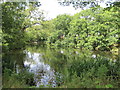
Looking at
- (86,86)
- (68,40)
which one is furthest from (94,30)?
(86,86)

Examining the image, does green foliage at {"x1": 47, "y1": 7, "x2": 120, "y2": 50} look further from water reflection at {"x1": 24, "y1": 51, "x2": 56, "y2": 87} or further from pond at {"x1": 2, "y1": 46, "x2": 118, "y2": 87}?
water reflection at {"x1": 24, "y1": 51, "x2": 56, "y2": 87}

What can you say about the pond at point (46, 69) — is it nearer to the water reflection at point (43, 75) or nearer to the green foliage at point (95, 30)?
the water reflection at point (43, 75)

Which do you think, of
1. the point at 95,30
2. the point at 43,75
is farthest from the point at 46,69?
the point at 95,30

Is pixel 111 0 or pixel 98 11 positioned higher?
pixel 98 11

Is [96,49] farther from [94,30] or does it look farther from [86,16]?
[86,16]

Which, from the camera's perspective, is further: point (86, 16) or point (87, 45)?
point (86, 16)

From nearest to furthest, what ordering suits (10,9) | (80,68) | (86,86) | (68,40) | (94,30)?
(86,86) < (80,68) < (10,9) < (94,30) < (68,40)

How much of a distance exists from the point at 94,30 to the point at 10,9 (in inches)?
814

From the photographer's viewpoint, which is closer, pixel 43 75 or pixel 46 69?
pixel 43 75

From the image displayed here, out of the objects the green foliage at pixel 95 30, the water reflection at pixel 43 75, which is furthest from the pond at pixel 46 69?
the green foliage at pixel 95 30

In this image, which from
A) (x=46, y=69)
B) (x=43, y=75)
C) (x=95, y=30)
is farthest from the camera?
(x=95, y=30)

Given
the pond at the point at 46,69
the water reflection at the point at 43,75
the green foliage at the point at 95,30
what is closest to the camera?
the pond at the point at 46,69

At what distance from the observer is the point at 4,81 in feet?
20.6

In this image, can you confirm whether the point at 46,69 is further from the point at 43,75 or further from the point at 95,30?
the point at 95,30
